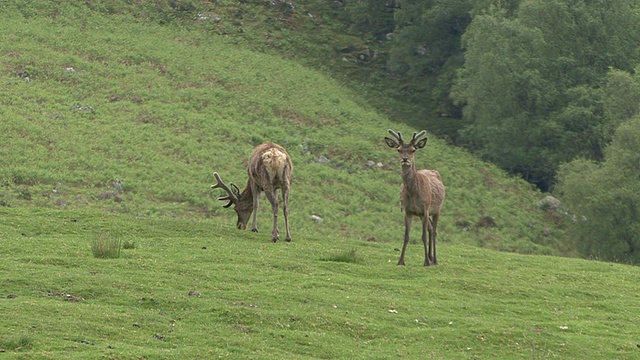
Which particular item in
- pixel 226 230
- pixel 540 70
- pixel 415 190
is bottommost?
pixel 226 230

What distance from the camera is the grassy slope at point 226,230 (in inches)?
769

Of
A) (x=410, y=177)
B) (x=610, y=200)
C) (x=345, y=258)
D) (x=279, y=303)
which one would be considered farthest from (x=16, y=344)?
(x=610, y=200)

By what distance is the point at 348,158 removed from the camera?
5372cm

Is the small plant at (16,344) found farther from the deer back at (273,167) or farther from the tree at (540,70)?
the tree at (540,70)

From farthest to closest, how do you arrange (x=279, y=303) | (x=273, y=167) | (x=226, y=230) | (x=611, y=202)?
(x=611, y=202), (x=226, y=230), (x=273, y=167), (x=279, y=303)

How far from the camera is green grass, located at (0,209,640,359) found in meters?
18.2

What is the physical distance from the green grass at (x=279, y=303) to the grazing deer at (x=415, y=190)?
1.25m

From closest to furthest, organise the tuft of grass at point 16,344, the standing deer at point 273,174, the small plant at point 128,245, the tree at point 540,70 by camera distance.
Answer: the tuft of grass at point 16,344 < the small plant at point 128,245 < the standing deer at point 273,174 < the tree at point 540,70

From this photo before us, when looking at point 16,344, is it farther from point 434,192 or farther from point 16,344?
point 434,192

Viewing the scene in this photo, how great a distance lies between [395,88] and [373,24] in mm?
9611

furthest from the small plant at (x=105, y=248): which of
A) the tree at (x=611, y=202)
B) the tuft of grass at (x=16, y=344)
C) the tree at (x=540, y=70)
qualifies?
the tree at (x=540, y=70)

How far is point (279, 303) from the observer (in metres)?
21.2

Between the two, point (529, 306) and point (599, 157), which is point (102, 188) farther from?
point (599, 157)

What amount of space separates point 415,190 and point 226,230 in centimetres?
738
